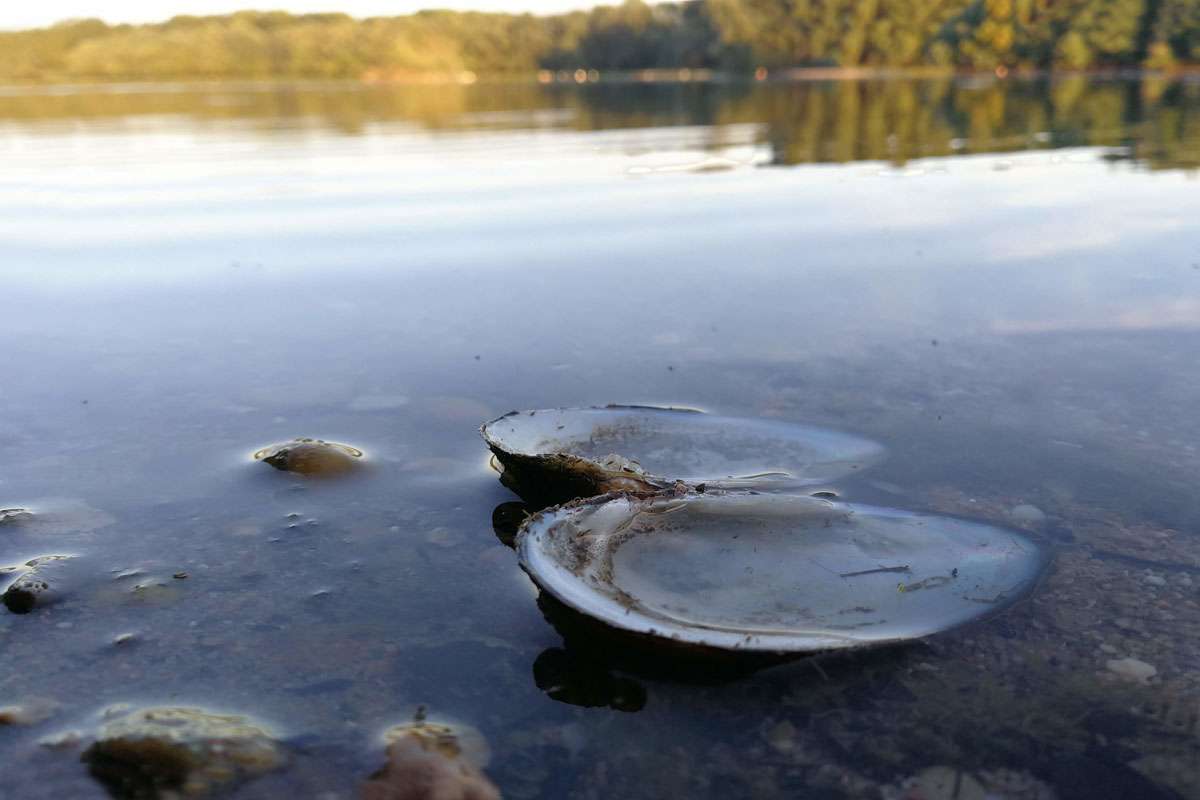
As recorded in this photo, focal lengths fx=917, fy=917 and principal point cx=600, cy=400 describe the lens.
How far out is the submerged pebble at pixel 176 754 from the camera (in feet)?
7.78

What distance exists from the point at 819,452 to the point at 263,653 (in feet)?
8.39

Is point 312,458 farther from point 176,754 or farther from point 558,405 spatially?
point 176,754

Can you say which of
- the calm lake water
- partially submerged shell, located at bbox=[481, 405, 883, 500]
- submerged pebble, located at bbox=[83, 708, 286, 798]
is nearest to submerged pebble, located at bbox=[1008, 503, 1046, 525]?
the calm lake water

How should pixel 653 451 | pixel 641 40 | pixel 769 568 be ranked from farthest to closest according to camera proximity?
pixel 641 40, pixel 653 451, pixel 769 568

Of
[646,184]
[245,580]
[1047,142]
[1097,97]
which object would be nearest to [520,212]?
[646,184]

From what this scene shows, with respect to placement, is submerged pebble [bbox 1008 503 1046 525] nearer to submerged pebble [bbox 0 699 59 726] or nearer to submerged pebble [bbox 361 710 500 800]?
submerged pebble [bbox 361 710 500 800]

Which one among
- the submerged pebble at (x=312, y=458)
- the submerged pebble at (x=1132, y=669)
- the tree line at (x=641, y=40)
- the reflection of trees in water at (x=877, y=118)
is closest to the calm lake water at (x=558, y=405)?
the submerged pebble at (x=1132, y=669)

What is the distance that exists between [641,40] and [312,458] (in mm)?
122748

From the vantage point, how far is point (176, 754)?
2434 mm

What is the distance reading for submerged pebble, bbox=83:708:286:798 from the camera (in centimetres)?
237

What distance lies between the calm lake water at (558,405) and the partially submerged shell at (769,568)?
0.44ft

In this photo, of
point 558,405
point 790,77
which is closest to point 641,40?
point 790,77

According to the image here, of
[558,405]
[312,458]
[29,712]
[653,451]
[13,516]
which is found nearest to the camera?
[29,712]

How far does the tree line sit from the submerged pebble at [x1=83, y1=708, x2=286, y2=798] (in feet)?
214
